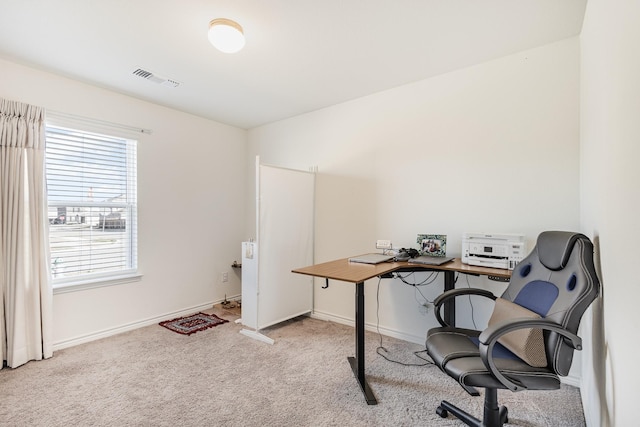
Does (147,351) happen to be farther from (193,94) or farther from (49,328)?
(193,94)

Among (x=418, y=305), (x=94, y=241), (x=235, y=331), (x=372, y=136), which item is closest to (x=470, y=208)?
(x=418, y=305)

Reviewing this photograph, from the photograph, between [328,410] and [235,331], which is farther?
[235,331]

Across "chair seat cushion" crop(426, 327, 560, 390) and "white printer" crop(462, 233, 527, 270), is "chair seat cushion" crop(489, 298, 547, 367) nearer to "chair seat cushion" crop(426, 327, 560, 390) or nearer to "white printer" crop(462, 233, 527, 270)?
"chair seat cushion" crop(426, 327, 560, 390)

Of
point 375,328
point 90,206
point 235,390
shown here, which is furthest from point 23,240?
point 375,328

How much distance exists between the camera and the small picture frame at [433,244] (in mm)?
2613

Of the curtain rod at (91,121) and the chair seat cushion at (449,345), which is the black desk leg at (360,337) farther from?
the curtain rod at (91,121)

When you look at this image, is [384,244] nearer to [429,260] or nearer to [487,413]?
[429,260]

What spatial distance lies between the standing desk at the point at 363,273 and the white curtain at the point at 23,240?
7.45ft

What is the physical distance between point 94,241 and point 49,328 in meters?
0.86

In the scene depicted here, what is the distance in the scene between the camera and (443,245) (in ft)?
8.56

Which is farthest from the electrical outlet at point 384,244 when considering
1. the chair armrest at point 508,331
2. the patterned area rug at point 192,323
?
the patterned area rug at point 192,323

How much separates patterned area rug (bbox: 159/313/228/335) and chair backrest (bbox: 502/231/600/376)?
2928 millimetres

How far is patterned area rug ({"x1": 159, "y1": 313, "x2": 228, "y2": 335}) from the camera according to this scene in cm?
325

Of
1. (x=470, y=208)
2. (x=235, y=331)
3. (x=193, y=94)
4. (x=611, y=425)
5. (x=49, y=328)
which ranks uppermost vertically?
(x=193, y=94)
